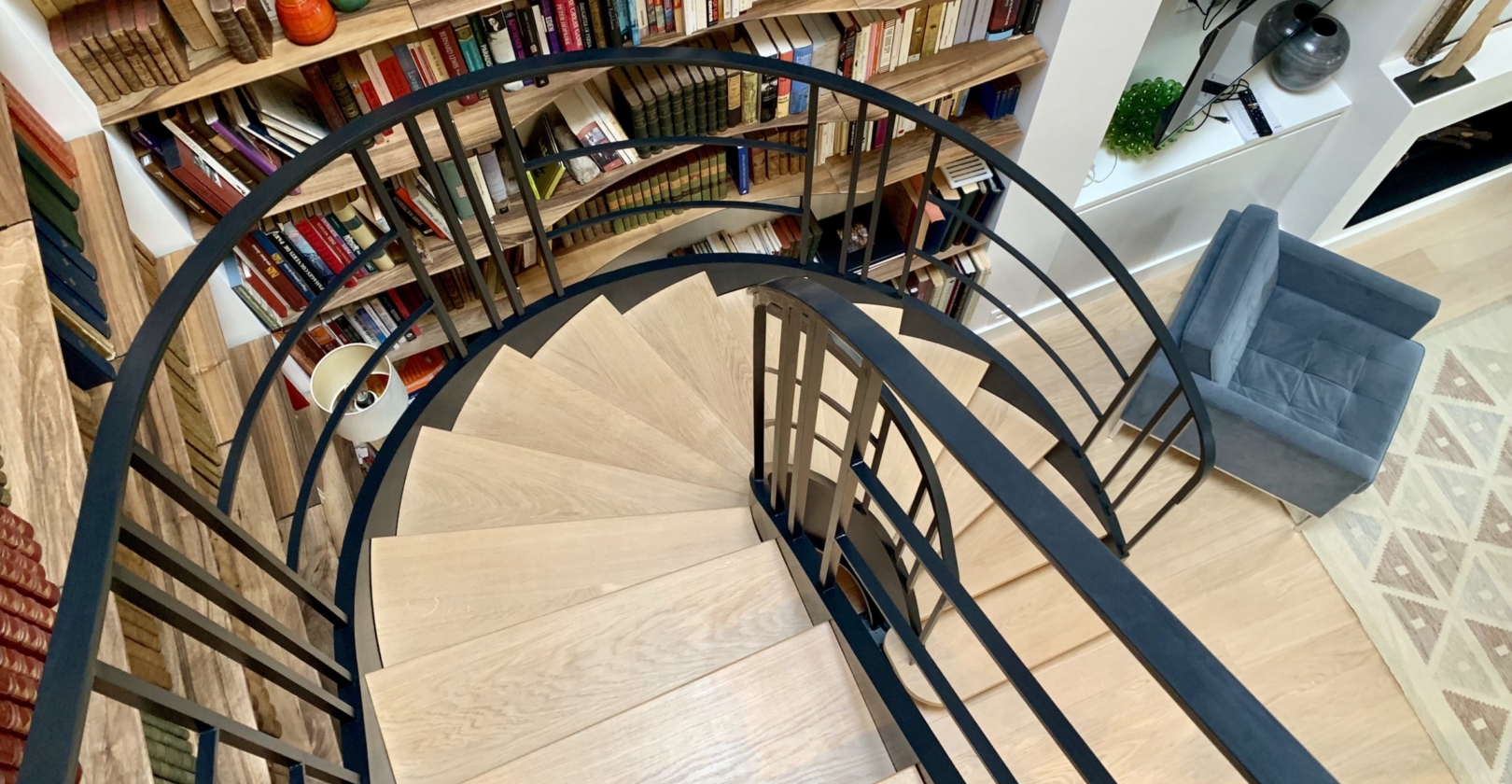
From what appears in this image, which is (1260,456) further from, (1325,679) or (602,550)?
(602,550)

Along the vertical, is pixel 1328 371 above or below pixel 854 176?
above

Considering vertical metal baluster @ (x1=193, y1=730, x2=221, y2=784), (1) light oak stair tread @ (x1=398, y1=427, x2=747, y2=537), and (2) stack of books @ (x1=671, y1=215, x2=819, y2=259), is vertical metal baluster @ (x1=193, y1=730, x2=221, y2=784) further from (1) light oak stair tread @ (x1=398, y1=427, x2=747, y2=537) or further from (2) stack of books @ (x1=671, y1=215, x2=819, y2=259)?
(2) stack of books @ (x1=671, y1=215, x2=819, y2=259)

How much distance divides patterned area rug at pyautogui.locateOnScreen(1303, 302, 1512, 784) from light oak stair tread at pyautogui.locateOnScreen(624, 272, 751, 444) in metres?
2.46

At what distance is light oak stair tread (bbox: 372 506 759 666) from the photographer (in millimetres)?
1612

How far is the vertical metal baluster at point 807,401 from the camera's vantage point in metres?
1.12

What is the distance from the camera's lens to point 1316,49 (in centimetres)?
322

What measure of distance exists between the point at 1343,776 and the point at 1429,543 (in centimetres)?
100

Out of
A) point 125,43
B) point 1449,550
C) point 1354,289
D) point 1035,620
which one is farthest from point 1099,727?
point 125,43

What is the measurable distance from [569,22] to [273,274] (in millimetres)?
1036

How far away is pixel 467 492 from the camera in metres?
1.86

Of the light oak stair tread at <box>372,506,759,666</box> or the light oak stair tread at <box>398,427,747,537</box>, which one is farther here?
the light oak stair tread at <box>398,427,747,537</box>

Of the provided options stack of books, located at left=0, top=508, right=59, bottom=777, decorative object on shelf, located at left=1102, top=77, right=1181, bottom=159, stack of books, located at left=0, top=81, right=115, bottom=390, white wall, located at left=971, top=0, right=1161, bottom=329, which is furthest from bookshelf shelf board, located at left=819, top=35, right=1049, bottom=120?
stack of books, located at left=0, top=508, right=59, bottom=777

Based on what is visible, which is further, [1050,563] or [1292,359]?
[1292,359]

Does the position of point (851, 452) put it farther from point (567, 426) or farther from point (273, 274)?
point (273, 274)
